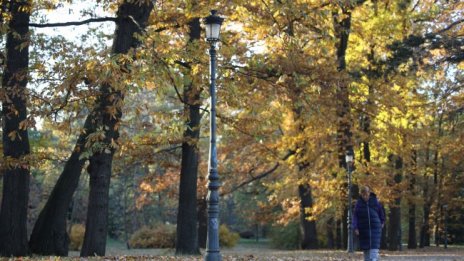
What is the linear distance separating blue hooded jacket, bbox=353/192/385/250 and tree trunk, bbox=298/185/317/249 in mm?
19348

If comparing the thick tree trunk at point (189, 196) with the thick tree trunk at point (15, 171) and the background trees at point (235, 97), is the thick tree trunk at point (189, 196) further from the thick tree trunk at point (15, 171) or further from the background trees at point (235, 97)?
the thick tree trunk at point (15, 171)

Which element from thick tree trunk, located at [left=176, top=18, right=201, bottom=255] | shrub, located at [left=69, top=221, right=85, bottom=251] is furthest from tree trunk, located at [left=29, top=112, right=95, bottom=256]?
shrub, located at [left=69, top=221, right=85, bottom=251]

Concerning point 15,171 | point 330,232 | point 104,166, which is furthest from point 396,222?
point 15,171

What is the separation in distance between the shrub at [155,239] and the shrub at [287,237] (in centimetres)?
937

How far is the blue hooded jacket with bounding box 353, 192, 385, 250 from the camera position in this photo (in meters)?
11.0

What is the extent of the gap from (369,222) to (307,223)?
2037cm

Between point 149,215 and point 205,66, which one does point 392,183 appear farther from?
point 149,215

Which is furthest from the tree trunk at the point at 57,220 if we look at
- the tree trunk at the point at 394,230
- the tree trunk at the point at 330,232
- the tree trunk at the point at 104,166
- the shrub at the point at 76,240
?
the tree trunk at the point at 330,232

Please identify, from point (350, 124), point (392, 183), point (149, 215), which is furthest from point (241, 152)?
point (149, 215)

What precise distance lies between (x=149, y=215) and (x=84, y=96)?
48.2 m

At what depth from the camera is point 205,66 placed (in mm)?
13516

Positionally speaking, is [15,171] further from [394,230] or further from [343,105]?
[394,230]

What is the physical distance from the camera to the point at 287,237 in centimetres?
4328

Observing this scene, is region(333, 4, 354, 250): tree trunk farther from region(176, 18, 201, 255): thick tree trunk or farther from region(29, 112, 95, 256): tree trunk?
region(29, 112, 95, 256): tree trunk
